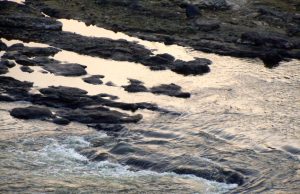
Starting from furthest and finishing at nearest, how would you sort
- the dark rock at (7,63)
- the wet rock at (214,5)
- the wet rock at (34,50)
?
the wet rock at (214,5), the wet rock at (34,50), the dark rock at (7,63)

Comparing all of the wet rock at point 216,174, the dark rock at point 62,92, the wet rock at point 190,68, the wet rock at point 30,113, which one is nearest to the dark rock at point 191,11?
the wet rock at point 190,68

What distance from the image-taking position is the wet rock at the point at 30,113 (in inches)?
691

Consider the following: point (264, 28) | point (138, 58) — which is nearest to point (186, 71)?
point (138, 58)

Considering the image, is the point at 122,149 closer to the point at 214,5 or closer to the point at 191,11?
the point at 191,11

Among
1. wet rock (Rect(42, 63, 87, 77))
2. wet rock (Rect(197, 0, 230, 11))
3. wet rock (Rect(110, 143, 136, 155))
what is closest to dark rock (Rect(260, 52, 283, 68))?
wet rock (Rect(197, 0, 230, 11))

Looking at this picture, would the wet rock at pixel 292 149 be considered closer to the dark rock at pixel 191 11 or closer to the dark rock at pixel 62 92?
the dark rock at pixel 62 92

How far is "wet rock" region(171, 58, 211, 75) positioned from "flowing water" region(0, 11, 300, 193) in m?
0.39

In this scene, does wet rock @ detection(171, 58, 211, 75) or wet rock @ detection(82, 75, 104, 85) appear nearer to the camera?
wet rock @ detection(82, 75, 104, 85)

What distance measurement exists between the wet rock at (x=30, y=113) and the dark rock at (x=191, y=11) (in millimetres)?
12364

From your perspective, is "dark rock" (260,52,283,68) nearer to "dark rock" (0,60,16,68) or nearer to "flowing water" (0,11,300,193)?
"flowing water" (0,11,300,193)

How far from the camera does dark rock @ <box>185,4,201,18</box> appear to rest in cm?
2813

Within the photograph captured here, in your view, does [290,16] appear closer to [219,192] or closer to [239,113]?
[239,113]

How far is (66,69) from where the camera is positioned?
2147 centimetres

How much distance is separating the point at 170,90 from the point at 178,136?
145 inches
